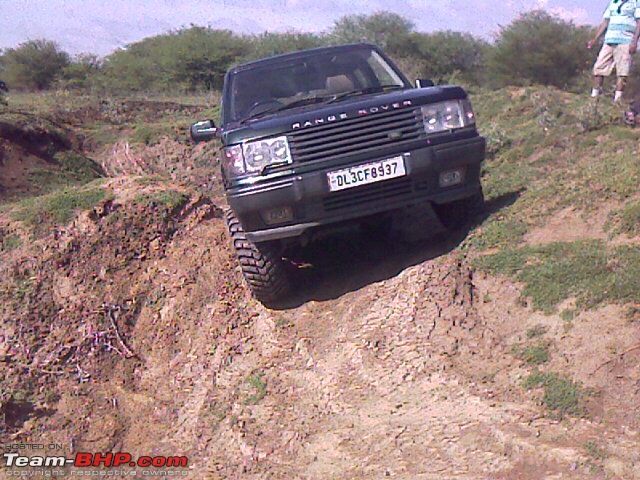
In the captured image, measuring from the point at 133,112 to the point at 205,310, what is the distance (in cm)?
984

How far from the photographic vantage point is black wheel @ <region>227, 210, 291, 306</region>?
17.4ft

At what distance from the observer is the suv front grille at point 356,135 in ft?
16.0

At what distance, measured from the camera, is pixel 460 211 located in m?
5.87

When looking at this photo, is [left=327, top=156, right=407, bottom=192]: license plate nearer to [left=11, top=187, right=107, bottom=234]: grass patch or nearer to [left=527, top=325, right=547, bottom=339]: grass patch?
[left=527, top=325, right=547, bottom=339]: grass patch

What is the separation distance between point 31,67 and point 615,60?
25688 mm

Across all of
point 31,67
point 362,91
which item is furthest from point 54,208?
point 31,67

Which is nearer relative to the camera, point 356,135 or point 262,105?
point 356,135

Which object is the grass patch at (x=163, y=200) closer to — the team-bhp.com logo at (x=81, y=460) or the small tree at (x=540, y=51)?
the team-bhp.com logo at (x=81, y=460)

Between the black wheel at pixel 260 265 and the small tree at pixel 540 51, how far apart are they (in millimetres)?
15964

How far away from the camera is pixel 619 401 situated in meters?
3.61

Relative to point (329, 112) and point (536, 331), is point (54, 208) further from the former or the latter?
point (536, 331)

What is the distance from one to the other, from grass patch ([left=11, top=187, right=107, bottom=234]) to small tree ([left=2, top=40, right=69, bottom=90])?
23.7m

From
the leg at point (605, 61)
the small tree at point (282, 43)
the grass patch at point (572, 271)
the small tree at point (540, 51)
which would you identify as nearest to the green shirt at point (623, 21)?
the leg at point (605, 61)
